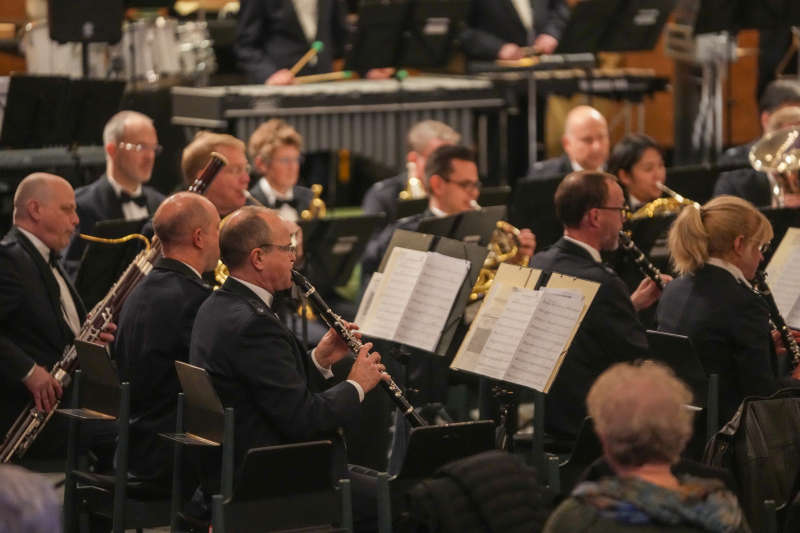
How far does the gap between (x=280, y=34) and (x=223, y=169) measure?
164 inches

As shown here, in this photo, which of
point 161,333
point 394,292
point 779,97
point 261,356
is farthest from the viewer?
point 779,97

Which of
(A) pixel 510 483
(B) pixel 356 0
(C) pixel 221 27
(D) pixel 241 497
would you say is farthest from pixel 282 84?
(A) pixel 510 483

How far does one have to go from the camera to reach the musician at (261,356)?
4.40 metres

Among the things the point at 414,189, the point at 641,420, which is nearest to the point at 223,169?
the point at 414,189

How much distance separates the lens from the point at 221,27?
41.3 ft

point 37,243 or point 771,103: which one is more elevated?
point 771,103

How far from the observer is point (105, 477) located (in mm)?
4988

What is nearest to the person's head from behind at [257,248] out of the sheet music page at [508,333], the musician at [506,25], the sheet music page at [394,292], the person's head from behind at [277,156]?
the sheet music page at [508,333]

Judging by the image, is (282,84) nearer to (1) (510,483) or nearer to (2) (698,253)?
(2) (698,253)

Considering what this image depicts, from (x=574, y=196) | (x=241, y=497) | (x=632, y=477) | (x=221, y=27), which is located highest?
(x=221, y=27)

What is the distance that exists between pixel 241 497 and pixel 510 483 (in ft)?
3.31

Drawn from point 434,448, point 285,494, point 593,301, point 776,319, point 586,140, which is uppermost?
point 586,140

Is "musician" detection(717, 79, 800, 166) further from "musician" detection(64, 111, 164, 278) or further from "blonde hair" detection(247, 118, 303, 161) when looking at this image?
"musician" detection(64, 111, 164, 278)

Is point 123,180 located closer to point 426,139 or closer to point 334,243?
point 334,243
